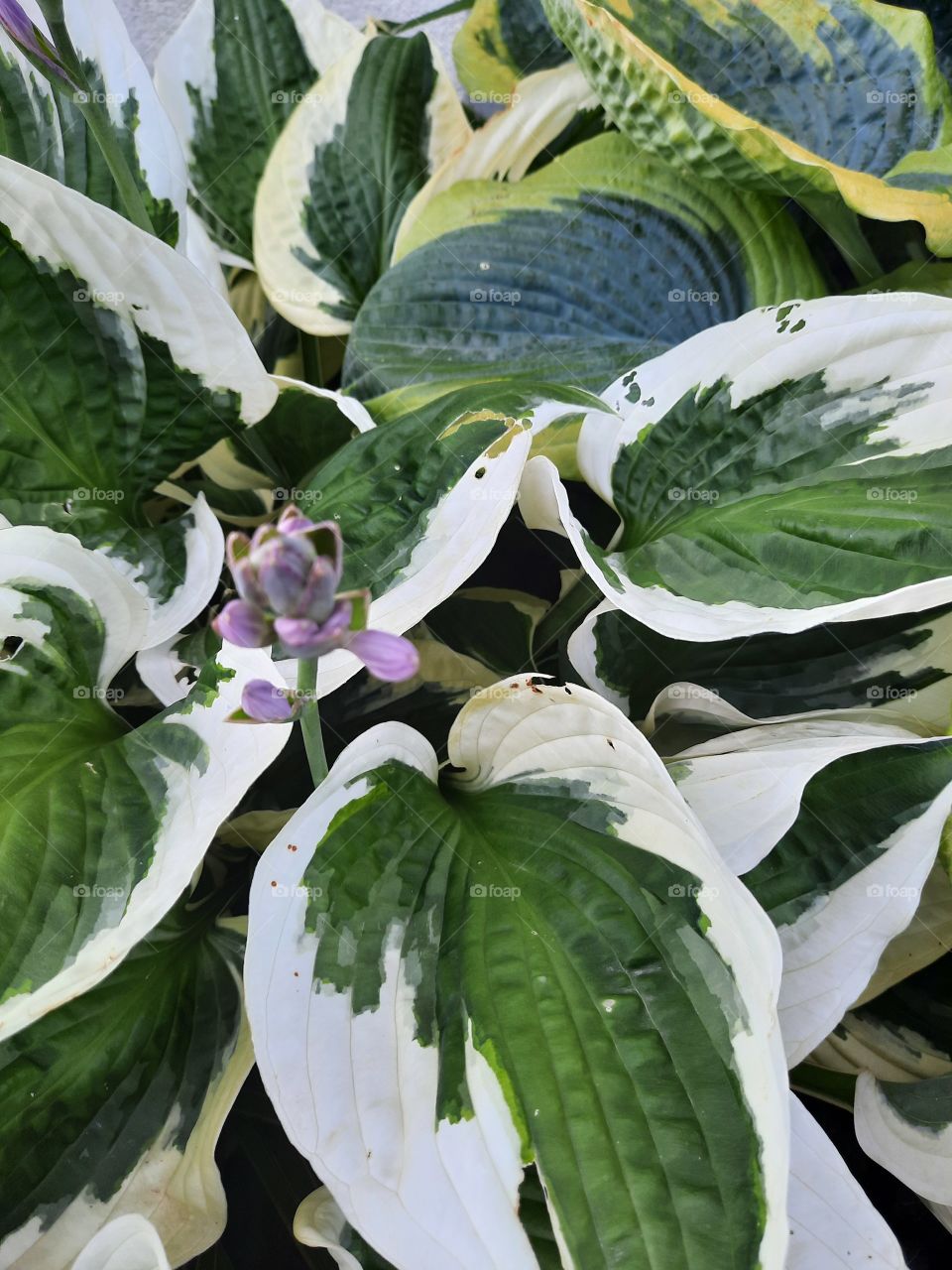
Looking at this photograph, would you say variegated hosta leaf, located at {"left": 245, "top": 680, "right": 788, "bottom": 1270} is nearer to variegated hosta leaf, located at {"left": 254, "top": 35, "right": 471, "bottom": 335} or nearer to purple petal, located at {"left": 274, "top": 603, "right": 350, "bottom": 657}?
purple petal, located at {"left": 274, "top": 603, "right": 350, "bottom": 657}

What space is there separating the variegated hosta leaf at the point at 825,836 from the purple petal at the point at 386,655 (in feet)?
0.78

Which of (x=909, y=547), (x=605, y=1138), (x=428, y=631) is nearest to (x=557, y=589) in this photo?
(x=428, y=631)

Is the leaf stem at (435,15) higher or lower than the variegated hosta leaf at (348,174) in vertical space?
higher

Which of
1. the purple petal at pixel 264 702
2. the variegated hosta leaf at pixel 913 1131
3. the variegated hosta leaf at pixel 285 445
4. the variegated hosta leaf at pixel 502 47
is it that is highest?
the variegated hosta leaf at pixel 502 47

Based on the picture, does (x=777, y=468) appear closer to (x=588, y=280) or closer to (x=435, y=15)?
(x=588, y=280)

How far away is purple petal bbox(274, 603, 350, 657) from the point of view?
237mm

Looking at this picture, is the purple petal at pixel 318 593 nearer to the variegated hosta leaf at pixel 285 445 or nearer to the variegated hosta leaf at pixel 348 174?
the variegated hosta leaf at pixel 285 445

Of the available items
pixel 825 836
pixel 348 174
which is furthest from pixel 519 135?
pixel 825 836

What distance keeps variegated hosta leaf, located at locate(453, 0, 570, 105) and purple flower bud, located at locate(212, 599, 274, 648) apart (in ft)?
2.28

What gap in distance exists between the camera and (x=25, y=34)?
444 mm

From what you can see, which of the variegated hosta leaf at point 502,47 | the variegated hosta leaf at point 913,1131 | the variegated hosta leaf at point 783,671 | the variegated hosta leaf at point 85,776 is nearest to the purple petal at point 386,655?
the variegated hosta leaf at point 85,776

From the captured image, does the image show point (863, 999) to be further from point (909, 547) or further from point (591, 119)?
point (591, 119)

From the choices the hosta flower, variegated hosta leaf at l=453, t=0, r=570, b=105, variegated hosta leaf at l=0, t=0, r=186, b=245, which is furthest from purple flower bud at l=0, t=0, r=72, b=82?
variegated hosta leaf at l=453, t=0, r=570, b=105

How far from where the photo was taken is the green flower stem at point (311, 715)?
29 cm
